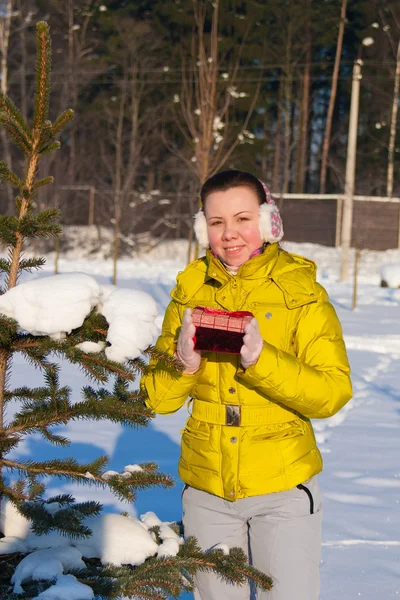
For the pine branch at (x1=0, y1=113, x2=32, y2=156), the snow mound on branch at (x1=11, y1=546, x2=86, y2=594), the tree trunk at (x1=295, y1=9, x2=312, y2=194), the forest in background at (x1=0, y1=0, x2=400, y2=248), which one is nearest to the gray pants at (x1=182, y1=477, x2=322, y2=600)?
the snow mound on branch at (x1=11, y1=546, x2=86, y2=594)

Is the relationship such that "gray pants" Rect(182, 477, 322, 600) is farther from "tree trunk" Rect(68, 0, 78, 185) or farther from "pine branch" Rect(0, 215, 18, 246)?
"tree trunk" Rect(68, 0, 78, 185)

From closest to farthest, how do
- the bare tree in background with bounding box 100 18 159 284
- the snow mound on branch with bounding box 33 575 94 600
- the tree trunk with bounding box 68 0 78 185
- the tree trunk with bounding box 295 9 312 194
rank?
the snow mound on branch with bounding box 33 575 94 600 → the tree trunk with bounding box 68 0 78 185 → the bare tree in background with bounding box 100 18 159 284 → the tree trunk with bounding box 295 9 312 194

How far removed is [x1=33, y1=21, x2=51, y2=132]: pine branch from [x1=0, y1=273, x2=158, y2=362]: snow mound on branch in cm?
41

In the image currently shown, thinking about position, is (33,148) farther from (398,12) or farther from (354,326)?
(398,12)

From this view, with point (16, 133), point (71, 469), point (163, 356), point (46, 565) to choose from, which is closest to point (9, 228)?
point (16, 133)

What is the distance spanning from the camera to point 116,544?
7.27 ft

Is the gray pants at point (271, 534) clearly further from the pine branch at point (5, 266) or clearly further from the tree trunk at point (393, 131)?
the tree trunk at point (393, 131)

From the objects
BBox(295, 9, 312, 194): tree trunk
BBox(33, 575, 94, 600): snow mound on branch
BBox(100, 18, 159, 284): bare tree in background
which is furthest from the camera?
BBox(295, 9, 312, 194): tree trunk

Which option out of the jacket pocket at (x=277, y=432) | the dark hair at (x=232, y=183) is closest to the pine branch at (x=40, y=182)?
the dark hair at (x=232, y=183)

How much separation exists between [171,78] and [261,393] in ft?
94.1

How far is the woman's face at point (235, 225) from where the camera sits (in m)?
2.35

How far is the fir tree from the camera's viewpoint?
6.32 ft

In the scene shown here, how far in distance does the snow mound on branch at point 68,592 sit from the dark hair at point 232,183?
1.18 meters

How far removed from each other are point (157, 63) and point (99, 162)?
483 centimetres
